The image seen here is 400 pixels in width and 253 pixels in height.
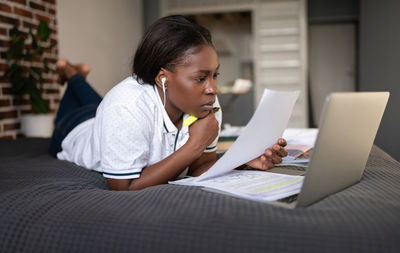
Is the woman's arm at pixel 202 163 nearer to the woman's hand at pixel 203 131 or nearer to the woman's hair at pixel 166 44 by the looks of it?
the woman's hand at pixel 203 131

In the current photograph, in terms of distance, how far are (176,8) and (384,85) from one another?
3302mm

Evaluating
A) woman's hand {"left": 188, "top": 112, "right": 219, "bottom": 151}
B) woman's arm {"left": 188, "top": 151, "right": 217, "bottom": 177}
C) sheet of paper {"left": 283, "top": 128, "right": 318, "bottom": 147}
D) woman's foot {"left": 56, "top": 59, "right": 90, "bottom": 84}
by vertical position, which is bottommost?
sheet of paper {"left": 283, "top": 128, "right": 318, "bottom": 147}

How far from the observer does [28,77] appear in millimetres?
2830

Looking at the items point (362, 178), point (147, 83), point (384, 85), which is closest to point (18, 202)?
point (147, 83)

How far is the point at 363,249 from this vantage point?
1.97ft

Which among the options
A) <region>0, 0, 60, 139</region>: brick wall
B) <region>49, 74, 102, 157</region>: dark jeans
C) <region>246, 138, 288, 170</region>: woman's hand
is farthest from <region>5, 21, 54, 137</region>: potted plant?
<region>246, 138, 288, 170</region>: woman's hand

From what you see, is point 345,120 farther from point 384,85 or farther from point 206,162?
point 384,85

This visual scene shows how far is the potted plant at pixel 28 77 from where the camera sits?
271 cm

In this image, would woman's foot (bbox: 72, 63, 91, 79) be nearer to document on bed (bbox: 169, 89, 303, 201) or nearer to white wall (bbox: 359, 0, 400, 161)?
document on bed (bbox: 169, 89, 303, 201)

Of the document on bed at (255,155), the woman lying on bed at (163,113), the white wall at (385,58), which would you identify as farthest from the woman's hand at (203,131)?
the white wall at (385,58)

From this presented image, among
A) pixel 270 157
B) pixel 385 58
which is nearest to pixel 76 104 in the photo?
pixel 270 157

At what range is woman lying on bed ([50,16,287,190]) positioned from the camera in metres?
1.06

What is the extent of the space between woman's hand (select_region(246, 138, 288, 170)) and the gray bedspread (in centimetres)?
28

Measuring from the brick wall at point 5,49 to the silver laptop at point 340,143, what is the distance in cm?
255
